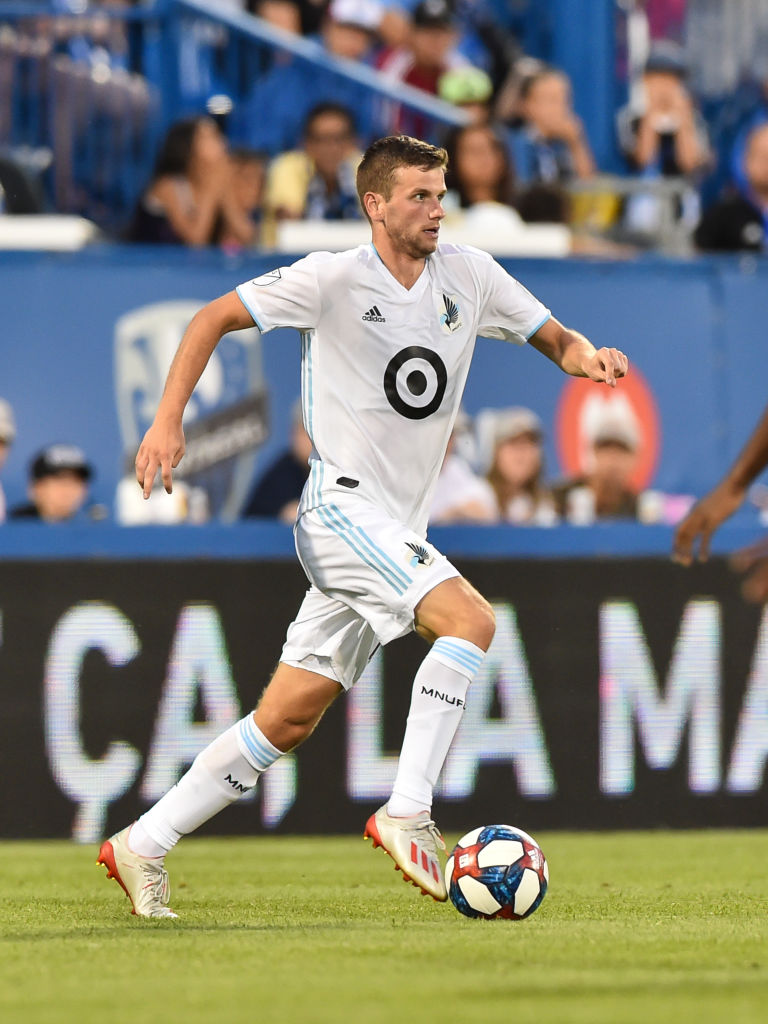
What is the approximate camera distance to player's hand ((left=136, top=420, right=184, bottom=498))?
572 cm

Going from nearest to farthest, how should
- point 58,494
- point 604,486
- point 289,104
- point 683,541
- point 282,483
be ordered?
point 683,541 → point 58,494 → point 282,483 → point 604,486 → point 289,104

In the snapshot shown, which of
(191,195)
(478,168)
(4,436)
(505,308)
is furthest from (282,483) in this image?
(505,308)

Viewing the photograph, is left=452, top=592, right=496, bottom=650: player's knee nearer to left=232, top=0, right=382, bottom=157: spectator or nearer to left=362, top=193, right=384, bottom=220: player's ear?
left=362, top=193, right=384, bottom=220: player's ear

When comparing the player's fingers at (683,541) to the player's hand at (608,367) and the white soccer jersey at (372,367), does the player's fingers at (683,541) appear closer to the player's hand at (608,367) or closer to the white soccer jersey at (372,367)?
the player's hand at (608,367)

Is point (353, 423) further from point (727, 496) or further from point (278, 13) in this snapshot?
point (278, 13)

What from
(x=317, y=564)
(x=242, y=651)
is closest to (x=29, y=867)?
(x=242, y=651)

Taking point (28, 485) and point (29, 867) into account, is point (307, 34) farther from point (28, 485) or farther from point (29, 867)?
point (29, 867)

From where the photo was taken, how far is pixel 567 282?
11.9 m

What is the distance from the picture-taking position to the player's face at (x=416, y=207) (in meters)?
6.12

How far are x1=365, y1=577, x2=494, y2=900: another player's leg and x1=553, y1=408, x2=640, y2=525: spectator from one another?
4.96m

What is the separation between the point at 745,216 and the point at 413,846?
8.08 meters

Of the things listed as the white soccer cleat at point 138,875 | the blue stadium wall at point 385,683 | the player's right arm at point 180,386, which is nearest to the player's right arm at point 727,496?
the player's right arm at point 180,386

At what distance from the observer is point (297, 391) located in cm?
1133

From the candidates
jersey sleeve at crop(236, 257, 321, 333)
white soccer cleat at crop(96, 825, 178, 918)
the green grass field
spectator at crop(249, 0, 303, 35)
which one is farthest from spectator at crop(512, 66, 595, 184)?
white soccer cleat at crop(96, 825, 178, 918)
